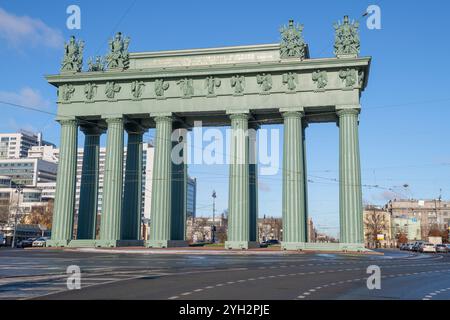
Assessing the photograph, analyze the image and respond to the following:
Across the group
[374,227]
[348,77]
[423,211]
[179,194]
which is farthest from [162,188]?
[423,211]

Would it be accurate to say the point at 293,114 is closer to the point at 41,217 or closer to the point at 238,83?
the point at 238,83

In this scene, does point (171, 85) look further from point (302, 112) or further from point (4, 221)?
point (4, 221)

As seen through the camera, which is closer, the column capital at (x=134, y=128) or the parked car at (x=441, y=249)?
the column capital at (x=134, y=128)

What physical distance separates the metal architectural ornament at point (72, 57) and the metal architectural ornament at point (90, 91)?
109 inches

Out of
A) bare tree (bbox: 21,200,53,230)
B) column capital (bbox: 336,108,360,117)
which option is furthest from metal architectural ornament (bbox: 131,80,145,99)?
bare tree (bbox: 21,200,53,230)

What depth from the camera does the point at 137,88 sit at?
A: 183ft

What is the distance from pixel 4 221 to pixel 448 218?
6110 inches

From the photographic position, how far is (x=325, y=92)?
51031mm

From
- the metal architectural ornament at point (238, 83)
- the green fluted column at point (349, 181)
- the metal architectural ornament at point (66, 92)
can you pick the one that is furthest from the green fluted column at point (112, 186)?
the green fluted column at point (349, 181)

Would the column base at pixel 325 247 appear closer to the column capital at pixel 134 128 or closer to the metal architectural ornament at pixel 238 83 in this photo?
the metal architectural ornament at pixel 238 83

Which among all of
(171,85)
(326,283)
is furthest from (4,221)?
(326,283)

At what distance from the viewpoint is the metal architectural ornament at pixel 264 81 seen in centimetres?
5231

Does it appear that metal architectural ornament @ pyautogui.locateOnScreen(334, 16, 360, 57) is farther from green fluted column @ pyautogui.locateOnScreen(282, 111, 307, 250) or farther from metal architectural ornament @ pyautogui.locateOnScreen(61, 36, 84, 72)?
metal architectural ornament @ pyautogui.locateOnScreen(61, 36, 84, 72)
